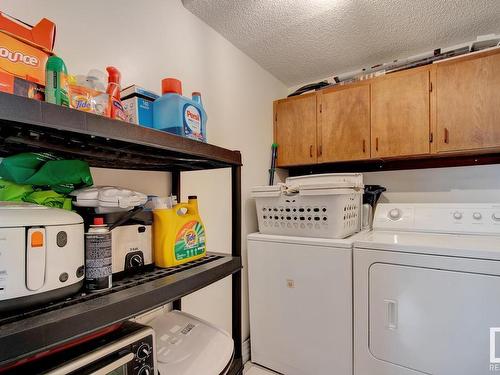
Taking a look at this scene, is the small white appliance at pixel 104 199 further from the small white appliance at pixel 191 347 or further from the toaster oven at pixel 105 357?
the small white appliance at pixel 191 347

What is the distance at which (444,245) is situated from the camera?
127cm

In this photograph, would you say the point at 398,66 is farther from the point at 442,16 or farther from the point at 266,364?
the point at 266,364

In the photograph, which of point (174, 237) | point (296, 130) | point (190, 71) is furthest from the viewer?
point (296, 130)

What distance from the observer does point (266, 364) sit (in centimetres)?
178

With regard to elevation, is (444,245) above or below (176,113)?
below

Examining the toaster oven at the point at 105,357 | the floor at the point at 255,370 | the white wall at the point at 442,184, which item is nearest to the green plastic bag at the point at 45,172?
the toaster oven at the point at 105,357

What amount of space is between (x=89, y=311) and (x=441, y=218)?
197cm

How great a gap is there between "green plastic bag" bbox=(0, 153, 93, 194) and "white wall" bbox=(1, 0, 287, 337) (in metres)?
0.34

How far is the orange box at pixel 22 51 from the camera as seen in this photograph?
0.52 meters

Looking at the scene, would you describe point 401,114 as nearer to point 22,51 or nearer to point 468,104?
point 468,104

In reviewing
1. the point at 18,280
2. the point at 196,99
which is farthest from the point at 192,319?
the point at 196,99

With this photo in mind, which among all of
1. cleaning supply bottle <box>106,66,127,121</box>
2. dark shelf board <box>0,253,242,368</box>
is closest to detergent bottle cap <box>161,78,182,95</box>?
cleaning supply bottle <box>106,66,127,121</box>

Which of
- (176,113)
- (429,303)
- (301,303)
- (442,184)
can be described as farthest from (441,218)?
(176,113)

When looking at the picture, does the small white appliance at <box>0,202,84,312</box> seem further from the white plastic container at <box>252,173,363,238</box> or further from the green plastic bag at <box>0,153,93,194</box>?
the white plastic container at <box>252,173,363,238</box>
